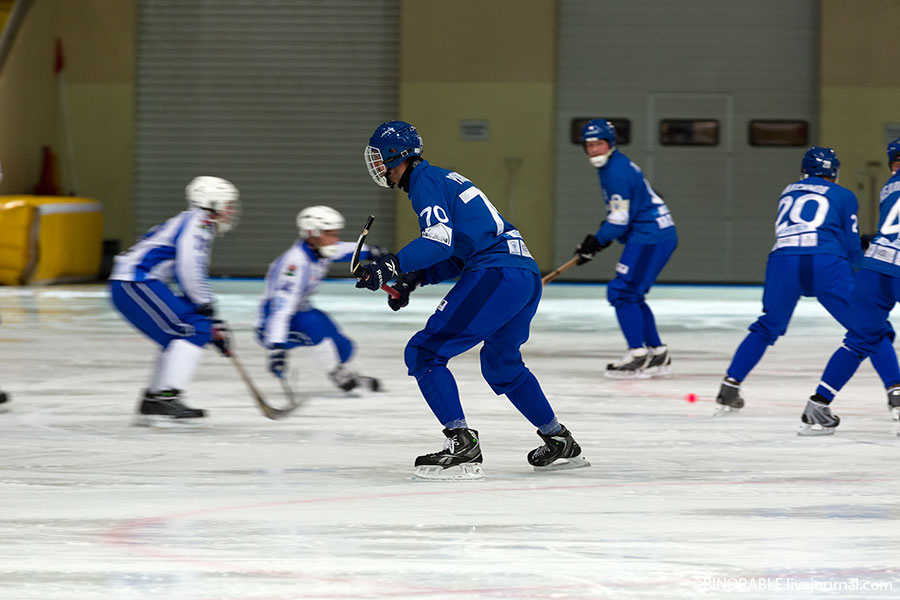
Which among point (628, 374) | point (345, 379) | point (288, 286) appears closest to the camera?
point (288, 286)

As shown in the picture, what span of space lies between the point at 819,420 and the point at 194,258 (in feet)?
11.2

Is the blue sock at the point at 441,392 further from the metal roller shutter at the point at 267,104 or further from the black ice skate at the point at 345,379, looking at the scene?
the metal roller shutter at the point at 267,104

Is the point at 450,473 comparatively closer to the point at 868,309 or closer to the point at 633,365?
the point at 868,309

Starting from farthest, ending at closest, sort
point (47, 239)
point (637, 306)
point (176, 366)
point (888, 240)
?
point (47, 239), point (637, 306), point (176, 366), point (888, 240)

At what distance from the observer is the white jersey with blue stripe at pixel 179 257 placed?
7.71 meters

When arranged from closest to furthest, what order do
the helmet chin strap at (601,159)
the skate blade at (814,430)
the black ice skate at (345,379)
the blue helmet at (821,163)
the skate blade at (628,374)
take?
the skate blade at (814,430)
the blue helmet at (821,163)
the black ice skate at (345,379)
the skate blade at (628,374)
the helmet chin strap at (601,159)

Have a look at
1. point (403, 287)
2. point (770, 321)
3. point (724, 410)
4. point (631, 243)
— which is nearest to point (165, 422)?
point (403, 287)

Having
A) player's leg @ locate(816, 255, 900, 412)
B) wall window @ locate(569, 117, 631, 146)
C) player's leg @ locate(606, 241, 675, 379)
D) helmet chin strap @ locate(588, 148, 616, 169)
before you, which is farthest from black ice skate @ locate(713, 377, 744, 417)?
wall window @ locate(569, 117, 631, 146)

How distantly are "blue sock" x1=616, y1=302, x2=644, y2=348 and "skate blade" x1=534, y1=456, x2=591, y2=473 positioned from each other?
3.99 metres

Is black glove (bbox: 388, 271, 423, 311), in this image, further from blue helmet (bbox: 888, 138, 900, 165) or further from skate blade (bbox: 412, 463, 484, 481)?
blue helmet (bbox: 888, 138, 900, 165)

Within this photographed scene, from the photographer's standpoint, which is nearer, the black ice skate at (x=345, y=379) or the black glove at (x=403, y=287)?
the black glove at (x=403, y=287)

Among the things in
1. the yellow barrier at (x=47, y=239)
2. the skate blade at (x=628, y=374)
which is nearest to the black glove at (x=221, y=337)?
the skate blade at (x=628, y=374)

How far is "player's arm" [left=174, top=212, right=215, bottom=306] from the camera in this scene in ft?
25.3

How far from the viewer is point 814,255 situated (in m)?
7.90
